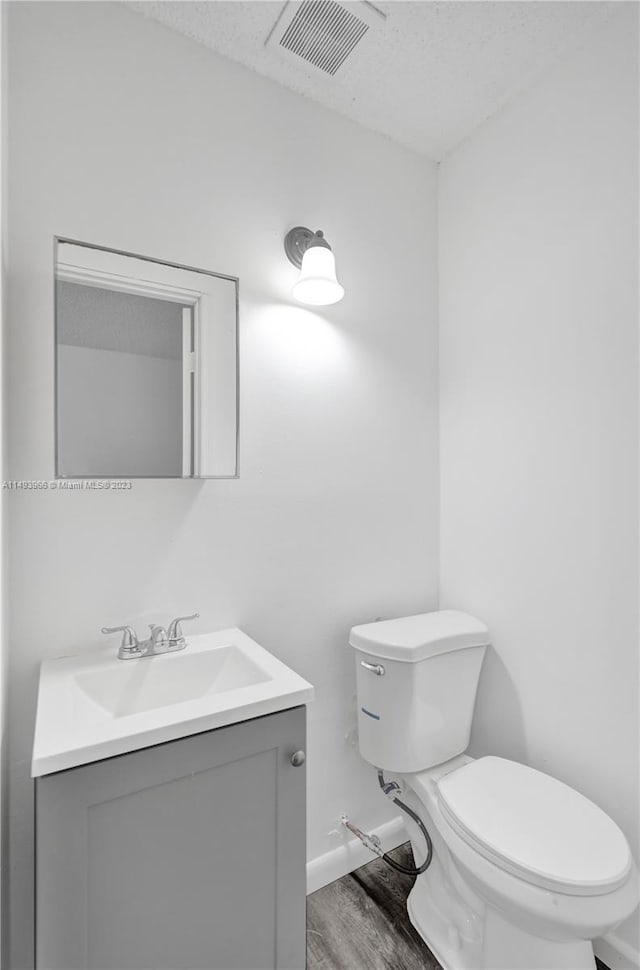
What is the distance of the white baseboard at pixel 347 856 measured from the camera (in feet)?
5.08

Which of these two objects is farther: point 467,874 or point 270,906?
point 467,874

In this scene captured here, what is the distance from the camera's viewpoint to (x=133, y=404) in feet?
4.07

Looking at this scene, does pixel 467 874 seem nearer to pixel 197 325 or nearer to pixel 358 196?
pixel 197 325

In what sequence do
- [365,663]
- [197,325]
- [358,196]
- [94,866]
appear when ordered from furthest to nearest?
[358,196] → [365,663] → [197,325] → [94,866]

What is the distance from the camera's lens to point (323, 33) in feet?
4.44

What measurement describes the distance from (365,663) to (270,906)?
632mm

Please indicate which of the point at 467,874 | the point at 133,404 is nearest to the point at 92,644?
the point at 133,404

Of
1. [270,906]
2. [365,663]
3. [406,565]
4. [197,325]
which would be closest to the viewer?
[270,906]

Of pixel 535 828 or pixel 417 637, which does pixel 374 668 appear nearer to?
pixel 417 637

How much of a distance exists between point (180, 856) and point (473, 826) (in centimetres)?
68

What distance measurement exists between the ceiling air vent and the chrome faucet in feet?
5.27

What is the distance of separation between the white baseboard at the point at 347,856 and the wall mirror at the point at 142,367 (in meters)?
1.28

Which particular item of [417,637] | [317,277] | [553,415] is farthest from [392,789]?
[317,277]

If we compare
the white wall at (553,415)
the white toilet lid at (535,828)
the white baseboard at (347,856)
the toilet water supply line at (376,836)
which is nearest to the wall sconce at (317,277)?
the white wall at (553,415)
